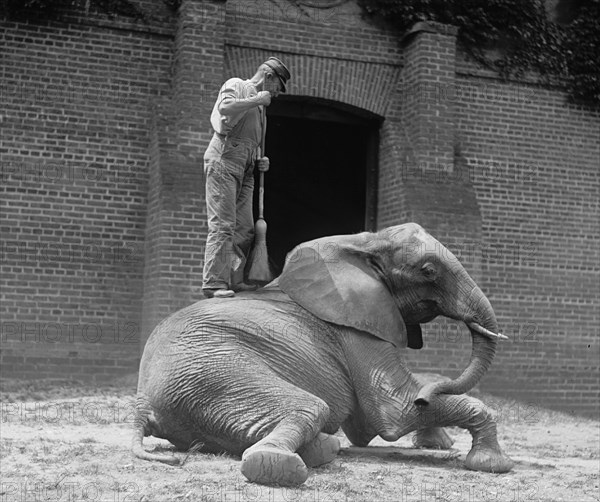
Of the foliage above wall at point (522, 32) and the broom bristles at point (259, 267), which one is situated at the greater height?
the foliage above wall at point (522, 32)

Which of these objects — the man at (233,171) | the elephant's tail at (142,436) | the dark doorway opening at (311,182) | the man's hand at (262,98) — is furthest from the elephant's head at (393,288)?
the dark doorway opening at (311,182)

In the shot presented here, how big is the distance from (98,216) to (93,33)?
2212 millimetres

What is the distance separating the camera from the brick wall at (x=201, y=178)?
1155 cm

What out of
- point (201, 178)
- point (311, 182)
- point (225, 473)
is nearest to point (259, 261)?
point (225, 473)

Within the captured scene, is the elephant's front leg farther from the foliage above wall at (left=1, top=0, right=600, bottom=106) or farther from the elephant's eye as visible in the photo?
the foliage above wall at (left=1, top=0, right=600, bottom=106)

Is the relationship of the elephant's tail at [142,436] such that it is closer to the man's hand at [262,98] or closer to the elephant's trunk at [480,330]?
the elephant's trunk at [480,330]

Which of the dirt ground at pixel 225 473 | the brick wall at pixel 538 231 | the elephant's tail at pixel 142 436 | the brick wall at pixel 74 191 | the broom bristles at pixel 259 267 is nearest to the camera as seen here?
the dirt ground at pixel 225 473

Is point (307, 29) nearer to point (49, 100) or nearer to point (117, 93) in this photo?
point (117, 93)

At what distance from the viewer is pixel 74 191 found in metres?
11.7

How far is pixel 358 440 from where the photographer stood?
7.19 metres

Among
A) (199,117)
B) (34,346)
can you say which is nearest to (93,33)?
(199,117)

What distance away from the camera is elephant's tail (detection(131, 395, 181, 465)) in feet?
20.0

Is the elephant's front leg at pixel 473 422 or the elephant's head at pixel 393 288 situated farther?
the elephant's head at pixel 393 288

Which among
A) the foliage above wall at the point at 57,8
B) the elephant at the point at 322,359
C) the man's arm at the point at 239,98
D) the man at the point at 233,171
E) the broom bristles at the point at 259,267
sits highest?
the foliage above wall at the point at 57,8
